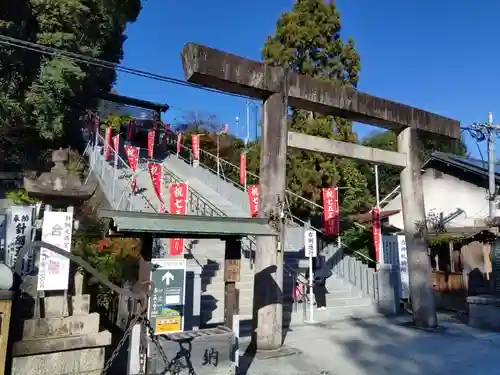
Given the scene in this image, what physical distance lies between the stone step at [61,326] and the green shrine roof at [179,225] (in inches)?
62.2

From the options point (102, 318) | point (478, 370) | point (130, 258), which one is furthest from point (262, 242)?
point (478, 370)

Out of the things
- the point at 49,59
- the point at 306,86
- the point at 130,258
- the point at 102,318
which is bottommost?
the point at 102,318

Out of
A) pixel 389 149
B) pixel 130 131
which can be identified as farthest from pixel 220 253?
pixel 389 149

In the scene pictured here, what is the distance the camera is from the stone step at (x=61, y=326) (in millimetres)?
5586

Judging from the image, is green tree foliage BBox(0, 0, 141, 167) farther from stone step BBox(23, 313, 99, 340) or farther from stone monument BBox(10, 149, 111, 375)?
stone step BBox(23, 313, 99, 340)

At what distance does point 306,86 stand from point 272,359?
5626 mm

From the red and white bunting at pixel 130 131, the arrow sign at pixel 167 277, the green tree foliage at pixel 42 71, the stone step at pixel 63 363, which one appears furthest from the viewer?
Answer: the red and white bunting at pixel 130 131

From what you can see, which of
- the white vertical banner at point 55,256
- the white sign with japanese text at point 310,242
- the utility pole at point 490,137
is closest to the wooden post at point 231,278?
the white vertical banner at point 55,256

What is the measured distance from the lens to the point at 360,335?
9.48m

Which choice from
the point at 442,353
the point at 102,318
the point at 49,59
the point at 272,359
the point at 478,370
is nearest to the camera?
the point at 478,370

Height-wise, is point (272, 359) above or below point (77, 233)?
below

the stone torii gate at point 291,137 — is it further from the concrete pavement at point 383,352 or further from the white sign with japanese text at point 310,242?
the white sign with japanese text at point 310,242

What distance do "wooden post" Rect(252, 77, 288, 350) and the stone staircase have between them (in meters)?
2.30

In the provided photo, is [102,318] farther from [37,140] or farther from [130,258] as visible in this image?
[37,140]
